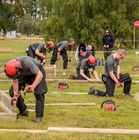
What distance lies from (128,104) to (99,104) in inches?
28.0

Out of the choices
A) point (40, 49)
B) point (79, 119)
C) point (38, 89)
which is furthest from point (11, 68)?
point (40, 49)

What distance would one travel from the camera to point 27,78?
24.0ft

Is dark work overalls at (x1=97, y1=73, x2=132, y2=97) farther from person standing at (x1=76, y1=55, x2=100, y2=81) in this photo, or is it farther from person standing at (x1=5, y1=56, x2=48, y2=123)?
person standing at (x1=5, y1=56, x2=48, y2=123)

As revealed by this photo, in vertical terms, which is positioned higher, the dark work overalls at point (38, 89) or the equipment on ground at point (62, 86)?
the dark work overalls at point (38, 89)

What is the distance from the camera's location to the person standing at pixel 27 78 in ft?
21.5

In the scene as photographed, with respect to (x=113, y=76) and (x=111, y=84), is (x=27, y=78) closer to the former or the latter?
(x=113, y=76)

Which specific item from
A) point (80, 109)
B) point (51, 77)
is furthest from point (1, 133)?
point (51, 77)

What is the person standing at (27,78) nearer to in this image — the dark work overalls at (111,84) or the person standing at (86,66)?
the dark work overalls at (111,84)

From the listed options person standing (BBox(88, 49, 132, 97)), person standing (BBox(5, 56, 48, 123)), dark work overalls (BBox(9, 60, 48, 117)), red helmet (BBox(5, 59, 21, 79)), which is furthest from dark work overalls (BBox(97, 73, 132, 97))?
red helmet (BBox(5, 59, 21, 79))

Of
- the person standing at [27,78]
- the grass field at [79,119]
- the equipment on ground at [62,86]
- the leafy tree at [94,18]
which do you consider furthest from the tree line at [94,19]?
the person standing at [27,78]

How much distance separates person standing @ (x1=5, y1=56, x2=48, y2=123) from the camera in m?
6.55

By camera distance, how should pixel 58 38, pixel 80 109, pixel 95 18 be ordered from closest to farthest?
pixel 80 109 → pixel 95 18 → pixel 58 38

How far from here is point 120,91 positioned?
11.4 metres

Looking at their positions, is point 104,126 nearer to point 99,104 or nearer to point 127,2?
point 99,104
